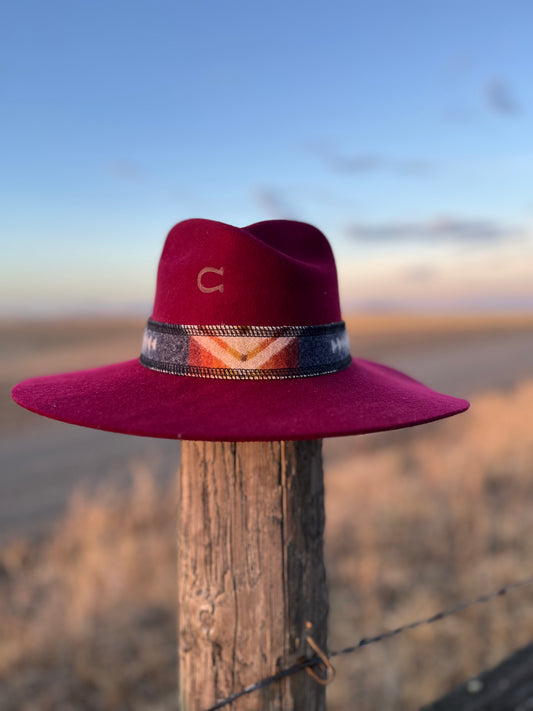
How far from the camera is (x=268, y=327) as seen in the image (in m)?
1.31

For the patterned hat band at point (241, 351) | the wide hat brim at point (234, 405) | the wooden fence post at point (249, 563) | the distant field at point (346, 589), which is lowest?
the distant field at point (346, 589)

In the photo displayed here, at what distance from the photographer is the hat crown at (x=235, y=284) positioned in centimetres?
133

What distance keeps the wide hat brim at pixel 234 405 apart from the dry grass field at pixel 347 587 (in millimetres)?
2275

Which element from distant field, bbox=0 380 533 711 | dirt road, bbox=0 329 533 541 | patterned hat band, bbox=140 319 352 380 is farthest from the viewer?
dirt road, bbox=0 329 533 541

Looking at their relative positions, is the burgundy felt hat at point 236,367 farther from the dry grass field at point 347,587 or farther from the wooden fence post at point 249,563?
the dry grass field at point 347,587

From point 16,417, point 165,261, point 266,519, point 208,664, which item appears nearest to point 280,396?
point 266,519

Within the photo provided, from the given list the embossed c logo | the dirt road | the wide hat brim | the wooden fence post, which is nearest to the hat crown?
the embossed c logo

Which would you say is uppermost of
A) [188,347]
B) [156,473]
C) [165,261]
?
[165,261]

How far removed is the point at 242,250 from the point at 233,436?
1.61ft

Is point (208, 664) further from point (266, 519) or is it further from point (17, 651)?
point (17, 651)

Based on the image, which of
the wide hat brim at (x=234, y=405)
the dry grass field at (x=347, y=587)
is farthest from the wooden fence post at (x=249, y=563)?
the dry grass field at (x=347, y=587)

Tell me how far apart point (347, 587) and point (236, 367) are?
3102 mm

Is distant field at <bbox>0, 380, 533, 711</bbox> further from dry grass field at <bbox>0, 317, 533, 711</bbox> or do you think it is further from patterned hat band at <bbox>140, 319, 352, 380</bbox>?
patterned hat band at <bbox>140, 319, 352, 380</bbox>

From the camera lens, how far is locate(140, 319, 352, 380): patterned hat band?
4.20 ft
